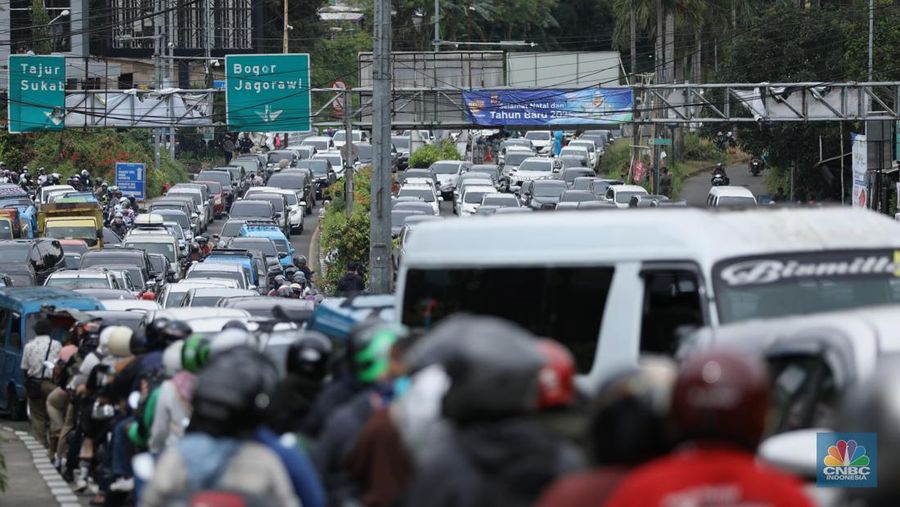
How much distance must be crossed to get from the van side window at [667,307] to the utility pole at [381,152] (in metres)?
15.7

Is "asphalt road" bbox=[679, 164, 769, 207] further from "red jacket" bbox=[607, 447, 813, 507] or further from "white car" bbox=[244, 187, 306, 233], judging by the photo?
"red jacket" bbox=[607, 447, 813, 507]

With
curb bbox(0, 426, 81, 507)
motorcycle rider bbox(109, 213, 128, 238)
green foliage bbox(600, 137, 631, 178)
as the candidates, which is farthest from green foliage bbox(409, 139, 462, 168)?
curb bbox(0, 426, 81, 507)

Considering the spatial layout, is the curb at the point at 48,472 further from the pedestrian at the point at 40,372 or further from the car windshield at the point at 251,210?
the car windshield at the point at 251,210

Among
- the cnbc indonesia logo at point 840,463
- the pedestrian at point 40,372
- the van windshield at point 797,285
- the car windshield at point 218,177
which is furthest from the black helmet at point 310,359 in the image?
the car windshield at point 218,177

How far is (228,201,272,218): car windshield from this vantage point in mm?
49469

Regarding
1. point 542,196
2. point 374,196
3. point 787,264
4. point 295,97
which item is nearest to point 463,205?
point 542,196

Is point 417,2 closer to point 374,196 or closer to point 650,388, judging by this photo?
point 374,196

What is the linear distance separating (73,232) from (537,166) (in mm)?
24487

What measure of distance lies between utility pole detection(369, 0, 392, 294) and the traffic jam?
18.4ft

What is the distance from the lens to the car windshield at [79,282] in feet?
90.1

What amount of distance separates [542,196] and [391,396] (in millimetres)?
44563

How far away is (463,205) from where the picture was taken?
50.3m

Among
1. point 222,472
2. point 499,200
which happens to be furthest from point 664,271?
point 499,200

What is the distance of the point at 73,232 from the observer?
39.8 m
